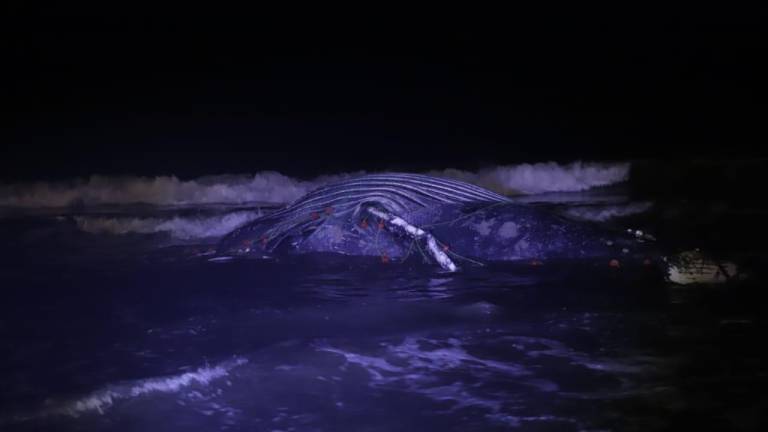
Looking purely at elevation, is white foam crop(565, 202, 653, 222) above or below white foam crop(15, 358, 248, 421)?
above

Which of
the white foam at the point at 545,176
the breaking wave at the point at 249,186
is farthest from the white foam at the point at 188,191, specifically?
the white foam at the point at 545,176

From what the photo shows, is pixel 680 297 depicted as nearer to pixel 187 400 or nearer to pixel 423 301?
pixel 423 301

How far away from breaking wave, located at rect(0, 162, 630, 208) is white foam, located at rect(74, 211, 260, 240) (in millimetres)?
1626

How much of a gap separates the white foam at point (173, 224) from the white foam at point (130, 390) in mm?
6522

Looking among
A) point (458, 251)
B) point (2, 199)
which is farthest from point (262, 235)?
point (2, 199)

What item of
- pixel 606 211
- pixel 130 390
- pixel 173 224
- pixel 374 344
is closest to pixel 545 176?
pixel 606 211

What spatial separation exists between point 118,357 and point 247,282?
2.51 meters

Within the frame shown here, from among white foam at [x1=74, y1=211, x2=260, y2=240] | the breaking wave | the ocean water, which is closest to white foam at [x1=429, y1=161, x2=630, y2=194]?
the breaking wave

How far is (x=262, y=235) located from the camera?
8133 millimetres

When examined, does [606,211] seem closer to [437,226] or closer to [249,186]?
[437,226]

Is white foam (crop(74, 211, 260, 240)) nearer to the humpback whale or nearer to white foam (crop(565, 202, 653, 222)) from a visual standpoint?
the humpback whale

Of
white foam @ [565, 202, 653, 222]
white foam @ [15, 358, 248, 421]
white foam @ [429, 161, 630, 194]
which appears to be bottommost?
white foam @ [15, 358, 248, 421]

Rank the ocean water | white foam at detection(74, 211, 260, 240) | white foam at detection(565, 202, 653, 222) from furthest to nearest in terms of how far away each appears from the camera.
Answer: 1. white foam at detection(74, 211, 260, 240)
2. white foam at detection(565, 202, 653, 222)
3. the ocean water

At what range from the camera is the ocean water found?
326 cm
